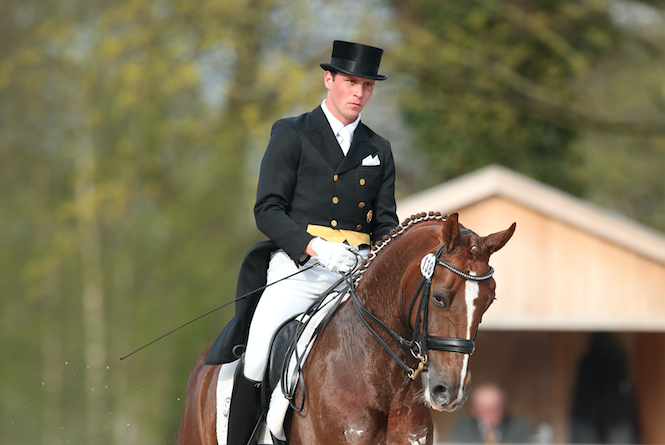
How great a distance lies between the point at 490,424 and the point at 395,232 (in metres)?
7.66

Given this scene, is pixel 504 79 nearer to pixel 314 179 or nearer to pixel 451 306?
pixel 314 179

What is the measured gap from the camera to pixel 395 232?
407 cm

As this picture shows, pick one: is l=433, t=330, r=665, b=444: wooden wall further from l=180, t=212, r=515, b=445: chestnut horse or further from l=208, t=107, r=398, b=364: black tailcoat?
l=180, t=212, r=515, b=445: chestnut horse

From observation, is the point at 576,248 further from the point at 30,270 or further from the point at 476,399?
the point at 30,270

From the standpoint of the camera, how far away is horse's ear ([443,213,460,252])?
357 cm

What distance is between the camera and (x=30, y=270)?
857 inches

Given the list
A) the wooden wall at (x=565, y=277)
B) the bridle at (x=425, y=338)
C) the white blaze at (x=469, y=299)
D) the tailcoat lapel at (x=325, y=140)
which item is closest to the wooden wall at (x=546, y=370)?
the wooden wall at (x=565, y=277)

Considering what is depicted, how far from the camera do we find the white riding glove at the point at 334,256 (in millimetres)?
4098

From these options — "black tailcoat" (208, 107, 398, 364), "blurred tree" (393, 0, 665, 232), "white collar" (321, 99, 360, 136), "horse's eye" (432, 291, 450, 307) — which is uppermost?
"blurred tree" (393, 0, 665, 232)

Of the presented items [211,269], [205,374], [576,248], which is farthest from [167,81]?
[205,374]

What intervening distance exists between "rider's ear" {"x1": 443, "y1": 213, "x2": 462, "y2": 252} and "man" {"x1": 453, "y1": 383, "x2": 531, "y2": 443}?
784 centimetres

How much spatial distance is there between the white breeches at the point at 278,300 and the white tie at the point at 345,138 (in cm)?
57

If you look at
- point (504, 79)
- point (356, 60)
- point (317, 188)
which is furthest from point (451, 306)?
point (504, 79)

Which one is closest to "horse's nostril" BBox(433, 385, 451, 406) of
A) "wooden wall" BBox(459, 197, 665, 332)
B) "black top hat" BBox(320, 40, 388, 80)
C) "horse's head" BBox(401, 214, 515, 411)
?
"horse's head" BBox(401, 214, 515, 411)
